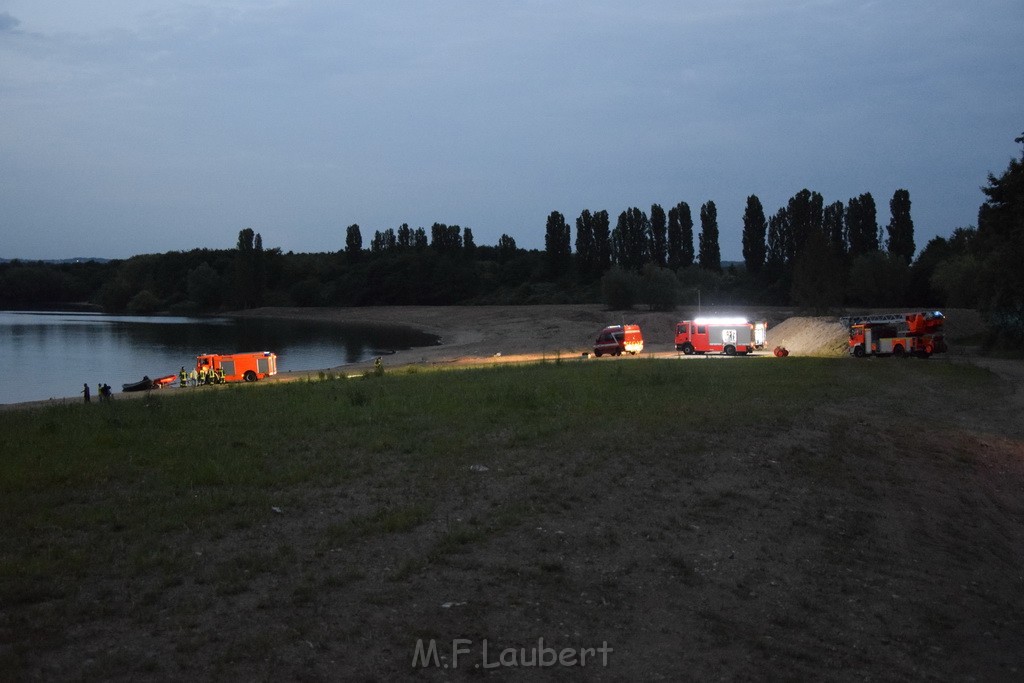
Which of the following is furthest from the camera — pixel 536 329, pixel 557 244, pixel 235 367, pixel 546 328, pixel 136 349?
pixel 557 244

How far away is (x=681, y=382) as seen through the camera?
24.6 metres

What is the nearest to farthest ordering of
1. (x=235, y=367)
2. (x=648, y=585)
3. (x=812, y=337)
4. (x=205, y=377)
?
(x=648, y=585) → (x=205, y=377) → (x=235, y=367) → (x=812, y=337)

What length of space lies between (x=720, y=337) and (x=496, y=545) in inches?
1908

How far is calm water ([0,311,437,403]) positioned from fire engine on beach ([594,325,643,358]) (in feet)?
79.8

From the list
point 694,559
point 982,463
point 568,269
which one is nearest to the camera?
point 694,559

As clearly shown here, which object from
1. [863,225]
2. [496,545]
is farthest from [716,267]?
[496,545]

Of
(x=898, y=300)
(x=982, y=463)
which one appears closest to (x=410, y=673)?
(x=982, y=463)

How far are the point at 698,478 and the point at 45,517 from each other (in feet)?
27.7

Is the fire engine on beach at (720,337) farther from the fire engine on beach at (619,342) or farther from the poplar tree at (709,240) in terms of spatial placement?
the poplar tree at (709,240)

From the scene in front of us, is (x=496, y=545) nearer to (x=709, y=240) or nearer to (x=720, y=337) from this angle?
(x=720, y=337)

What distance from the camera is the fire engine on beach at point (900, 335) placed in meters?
46.8

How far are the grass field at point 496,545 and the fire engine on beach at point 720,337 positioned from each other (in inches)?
1482

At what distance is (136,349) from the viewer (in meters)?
88.1

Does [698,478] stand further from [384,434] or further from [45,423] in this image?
[45,423]
